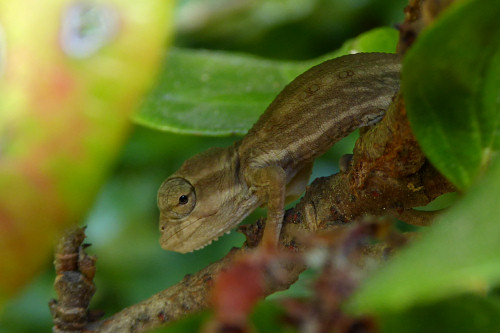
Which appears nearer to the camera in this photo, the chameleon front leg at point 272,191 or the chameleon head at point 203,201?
the chameleon front leg at point 272,191

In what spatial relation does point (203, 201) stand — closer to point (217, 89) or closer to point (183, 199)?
point (183, 199)

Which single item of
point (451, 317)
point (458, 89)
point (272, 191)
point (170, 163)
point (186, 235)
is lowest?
point (451, 317)

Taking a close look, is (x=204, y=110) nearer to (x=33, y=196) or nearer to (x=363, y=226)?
(x=33, y=196)

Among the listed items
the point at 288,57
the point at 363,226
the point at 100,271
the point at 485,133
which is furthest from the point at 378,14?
the point at 363,226

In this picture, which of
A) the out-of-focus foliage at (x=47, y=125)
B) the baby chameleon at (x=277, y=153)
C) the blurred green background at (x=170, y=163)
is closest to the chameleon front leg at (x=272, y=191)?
the baby chameleon at (x=277, y=153)

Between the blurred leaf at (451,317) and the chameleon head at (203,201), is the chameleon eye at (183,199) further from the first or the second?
the blurred leaf at (451,317)

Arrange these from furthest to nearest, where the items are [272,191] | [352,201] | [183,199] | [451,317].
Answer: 1. [183,199]
2. [272,191]
3. [352,201]
4. [451,317]

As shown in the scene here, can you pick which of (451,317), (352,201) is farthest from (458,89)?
(352,201)
